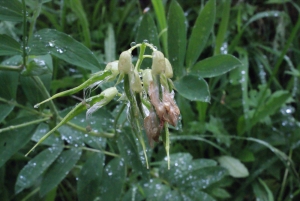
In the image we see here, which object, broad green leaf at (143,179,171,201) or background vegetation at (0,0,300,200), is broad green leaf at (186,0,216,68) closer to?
background vegetation at (0,0,300,200)

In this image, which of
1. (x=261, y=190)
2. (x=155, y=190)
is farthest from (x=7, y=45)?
(x=261, y=190)

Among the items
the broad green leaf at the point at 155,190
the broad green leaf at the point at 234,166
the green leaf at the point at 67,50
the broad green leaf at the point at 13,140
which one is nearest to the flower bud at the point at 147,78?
the green leaf at the point at 67,50

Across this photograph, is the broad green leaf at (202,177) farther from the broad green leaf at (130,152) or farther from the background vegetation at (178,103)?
the broad green leaf at (130,152)

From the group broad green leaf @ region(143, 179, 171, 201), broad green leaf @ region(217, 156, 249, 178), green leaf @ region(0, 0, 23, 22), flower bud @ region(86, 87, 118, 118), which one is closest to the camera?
flower bud @ region(86, 87, 118, 118)

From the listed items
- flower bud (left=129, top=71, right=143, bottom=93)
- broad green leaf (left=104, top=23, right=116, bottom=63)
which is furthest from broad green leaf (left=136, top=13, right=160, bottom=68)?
broad green leaf (left=104, top=23, right=116, bottom=63)

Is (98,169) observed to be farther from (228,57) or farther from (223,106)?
(223,106)

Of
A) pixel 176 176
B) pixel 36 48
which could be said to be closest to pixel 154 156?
pixel 176 176

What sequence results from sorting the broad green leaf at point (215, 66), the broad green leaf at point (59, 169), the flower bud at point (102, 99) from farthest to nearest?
the broad green leaf at point (59, 169)
the broad green leaf at point (215, 66)
the flower bud at point (102, 99)
